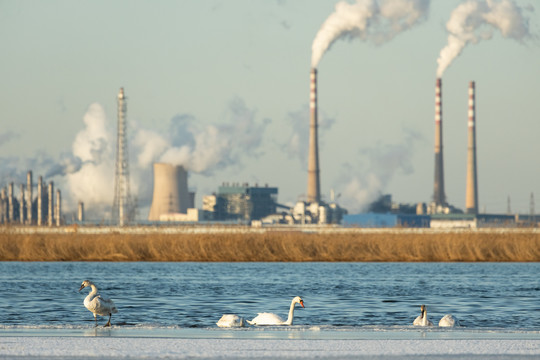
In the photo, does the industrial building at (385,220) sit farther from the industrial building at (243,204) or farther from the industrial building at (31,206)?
the industrial building at (31,206)

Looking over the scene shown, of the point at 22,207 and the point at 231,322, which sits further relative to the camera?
the point at 22,207

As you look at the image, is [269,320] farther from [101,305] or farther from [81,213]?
[81,213]

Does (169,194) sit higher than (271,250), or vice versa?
(169,194)

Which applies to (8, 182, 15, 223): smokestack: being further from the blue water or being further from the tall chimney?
the blue water

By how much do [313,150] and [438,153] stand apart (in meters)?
18.4

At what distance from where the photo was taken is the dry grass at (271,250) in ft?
202

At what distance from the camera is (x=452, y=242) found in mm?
64250

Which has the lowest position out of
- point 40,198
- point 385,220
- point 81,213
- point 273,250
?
point 273,250

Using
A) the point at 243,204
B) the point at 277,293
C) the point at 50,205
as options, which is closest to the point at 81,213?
the point at 50,205

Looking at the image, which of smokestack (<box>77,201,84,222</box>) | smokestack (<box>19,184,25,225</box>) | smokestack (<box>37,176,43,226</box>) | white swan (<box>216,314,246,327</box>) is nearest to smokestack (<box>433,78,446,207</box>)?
smokestack (<box>77,201,84,222</box>)

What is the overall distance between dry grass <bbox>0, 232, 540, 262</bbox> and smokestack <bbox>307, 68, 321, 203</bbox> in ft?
204

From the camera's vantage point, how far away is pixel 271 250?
205ft

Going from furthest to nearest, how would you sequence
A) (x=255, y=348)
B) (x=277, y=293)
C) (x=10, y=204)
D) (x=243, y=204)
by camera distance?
(x=243, y=204) → (x=10, y=204) → (x=277, y=293) → (x=255, y=348)

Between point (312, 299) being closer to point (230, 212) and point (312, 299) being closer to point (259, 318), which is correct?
point (259, 318)
